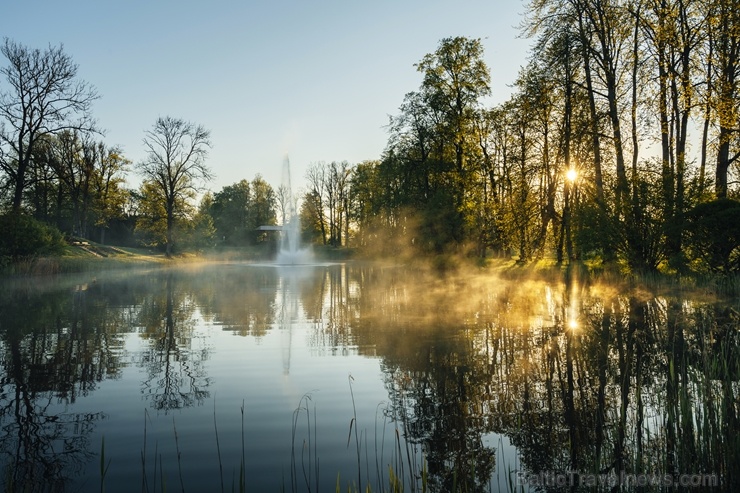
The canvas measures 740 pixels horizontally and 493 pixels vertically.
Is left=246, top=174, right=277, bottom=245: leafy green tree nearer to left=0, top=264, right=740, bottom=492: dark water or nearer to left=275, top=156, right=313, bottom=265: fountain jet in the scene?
left=275, top=156, right=313, bottom=265: fountain jet

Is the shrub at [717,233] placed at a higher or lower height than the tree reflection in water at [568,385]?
higher

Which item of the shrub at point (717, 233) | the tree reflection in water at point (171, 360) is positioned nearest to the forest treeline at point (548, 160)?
the shrub at point (717, 233)

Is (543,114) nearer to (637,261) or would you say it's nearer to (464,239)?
(464,239)

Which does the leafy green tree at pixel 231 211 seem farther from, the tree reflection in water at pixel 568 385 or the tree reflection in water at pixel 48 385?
the tree reflection in water at pixel 568 385

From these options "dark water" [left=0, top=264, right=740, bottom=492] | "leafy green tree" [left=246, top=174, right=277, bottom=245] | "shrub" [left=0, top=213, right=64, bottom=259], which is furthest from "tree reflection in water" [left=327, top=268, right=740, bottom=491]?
"leafy green tree" [left=246, top=174, right=277, bottom=245]

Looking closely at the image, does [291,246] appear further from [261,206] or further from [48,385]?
[48,385]

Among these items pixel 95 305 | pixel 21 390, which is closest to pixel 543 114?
pixel 95 305

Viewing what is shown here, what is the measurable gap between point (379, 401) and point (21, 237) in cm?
2932

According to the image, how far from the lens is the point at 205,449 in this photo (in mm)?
5430

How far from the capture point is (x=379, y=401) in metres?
7.04

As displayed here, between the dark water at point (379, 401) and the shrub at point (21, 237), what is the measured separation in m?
15.5

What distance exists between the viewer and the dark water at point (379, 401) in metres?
4.62

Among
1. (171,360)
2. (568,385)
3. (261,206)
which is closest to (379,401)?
(568,385)

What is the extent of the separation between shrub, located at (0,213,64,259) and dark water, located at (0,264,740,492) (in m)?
15.5
